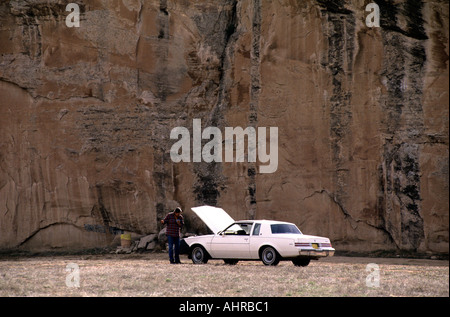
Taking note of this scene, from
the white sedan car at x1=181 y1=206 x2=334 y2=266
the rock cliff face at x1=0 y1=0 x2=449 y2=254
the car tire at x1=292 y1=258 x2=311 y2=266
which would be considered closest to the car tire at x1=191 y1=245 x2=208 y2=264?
the white sedan car at x1=181 y1=206 x2=334 y2=266

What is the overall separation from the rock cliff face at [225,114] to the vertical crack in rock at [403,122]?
4cm

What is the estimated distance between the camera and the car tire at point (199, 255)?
18.4m

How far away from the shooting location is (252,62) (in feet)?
82.8

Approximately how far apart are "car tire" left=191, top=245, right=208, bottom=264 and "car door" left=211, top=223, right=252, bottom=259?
1.09 feet

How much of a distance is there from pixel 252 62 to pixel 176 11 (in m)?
3.80

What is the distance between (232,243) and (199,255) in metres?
1.20

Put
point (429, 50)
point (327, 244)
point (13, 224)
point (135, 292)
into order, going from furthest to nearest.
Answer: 1. point (13, 224)
2. point (429, 50)
3. point (327, 244)
4. point (135, 292)

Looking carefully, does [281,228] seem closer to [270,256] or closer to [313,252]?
[270,256]

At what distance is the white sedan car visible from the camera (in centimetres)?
1672

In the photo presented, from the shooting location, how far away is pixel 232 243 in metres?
17.8

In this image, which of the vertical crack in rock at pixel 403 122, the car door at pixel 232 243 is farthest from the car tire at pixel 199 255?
the vertical crack in rock at pixel 403 122

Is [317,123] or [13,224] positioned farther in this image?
[13,224]

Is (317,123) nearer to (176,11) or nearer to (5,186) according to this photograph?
(176,11)

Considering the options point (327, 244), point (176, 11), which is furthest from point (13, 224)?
point (327, 244)
